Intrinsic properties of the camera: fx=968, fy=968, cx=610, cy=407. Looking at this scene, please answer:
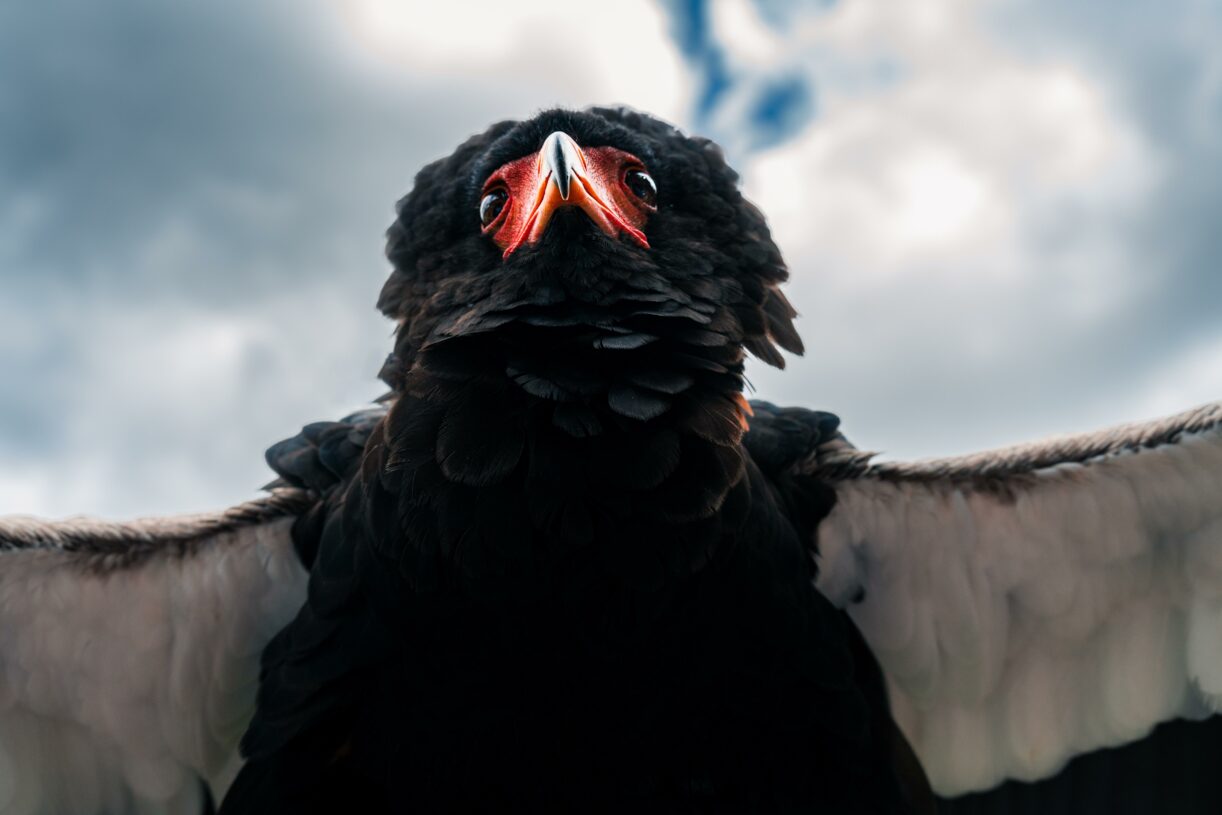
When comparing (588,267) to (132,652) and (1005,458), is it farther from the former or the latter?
(132,652)

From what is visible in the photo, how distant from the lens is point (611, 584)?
344 centimetres

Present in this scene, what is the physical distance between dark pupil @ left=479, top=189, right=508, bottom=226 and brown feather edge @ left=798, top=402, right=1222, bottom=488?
6.10ft

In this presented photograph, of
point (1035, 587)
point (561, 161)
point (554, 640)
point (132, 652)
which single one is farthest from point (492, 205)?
point (1035, 587)

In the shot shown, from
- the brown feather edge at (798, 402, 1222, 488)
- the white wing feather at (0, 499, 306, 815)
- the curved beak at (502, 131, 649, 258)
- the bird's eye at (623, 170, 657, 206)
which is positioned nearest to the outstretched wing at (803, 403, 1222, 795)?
the brown feather edge at (798, 402, 1222, 488)

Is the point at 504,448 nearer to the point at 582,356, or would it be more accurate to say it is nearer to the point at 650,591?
the point at 582,356

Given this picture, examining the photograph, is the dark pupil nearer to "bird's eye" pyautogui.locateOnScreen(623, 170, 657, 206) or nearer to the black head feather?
the black head feather

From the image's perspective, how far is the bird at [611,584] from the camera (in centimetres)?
344

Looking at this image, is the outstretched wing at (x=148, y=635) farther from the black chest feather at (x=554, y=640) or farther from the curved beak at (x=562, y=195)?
the curved beak at (x=562, y=195)

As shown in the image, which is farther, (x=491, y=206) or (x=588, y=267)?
(x=491, y=206)

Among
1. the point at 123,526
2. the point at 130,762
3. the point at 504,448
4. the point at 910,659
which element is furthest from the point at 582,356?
the point at 130,762

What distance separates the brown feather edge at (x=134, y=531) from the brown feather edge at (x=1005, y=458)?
98.2 inches

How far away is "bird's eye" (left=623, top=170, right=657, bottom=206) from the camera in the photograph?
4.01 meters

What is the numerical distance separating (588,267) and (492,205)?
2.35 feet

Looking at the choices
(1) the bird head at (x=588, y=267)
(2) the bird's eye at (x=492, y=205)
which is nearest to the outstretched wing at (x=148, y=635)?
(1) the bird head at (x=588, y=267)
